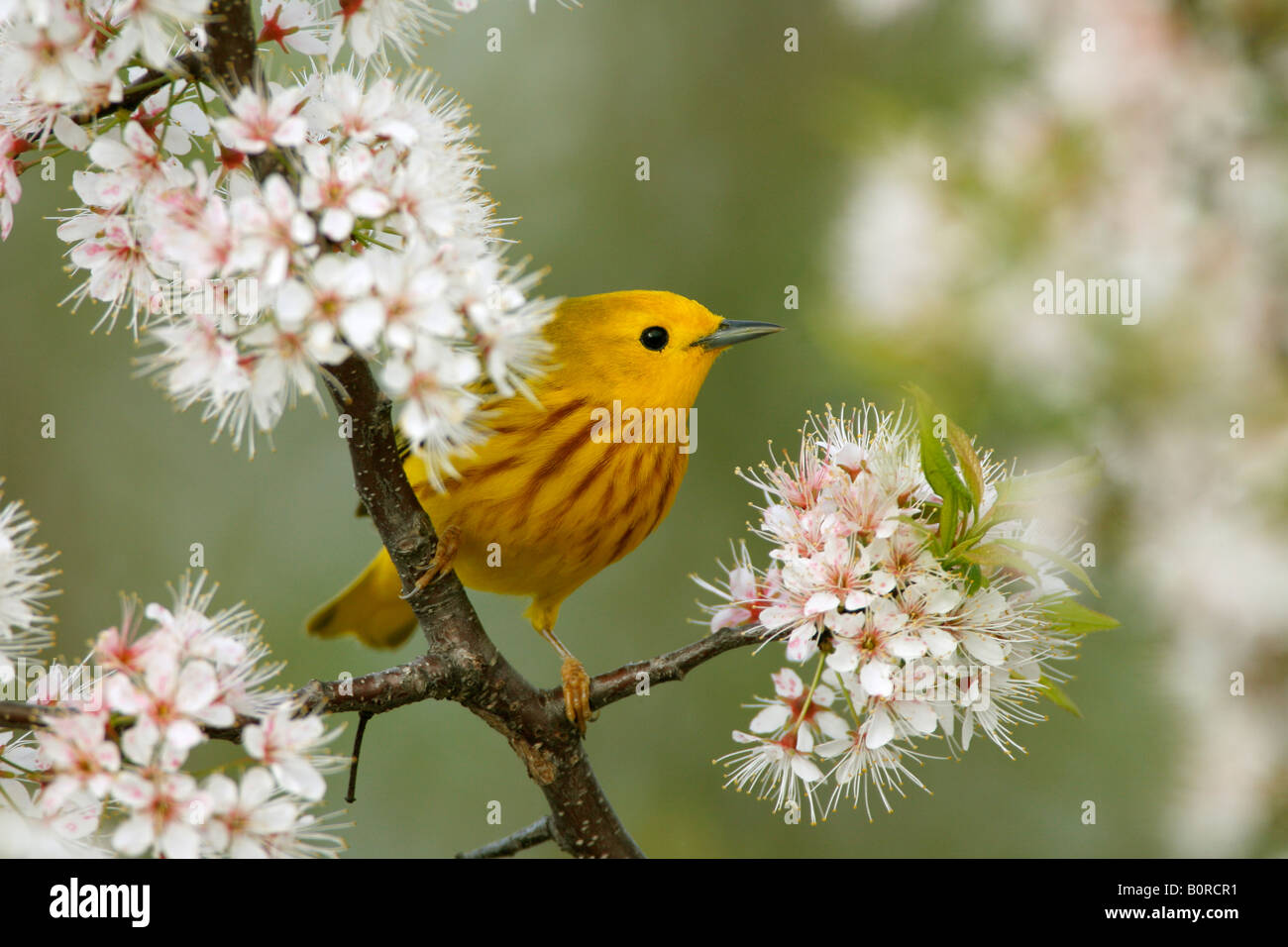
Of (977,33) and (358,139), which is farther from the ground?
(977,33)

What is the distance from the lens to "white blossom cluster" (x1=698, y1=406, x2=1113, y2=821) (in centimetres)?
253

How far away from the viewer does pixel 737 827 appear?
24.0ft

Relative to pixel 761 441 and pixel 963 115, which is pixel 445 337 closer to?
pixel 963 115

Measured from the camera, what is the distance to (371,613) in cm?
507

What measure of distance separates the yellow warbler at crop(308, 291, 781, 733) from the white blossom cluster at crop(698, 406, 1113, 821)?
43.5 inches

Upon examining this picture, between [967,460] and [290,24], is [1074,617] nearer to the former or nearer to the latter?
[967,460]

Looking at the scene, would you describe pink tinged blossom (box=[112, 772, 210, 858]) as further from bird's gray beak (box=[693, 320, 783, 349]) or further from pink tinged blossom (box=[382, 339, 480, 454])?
bird's gray beak (box=[693, 320, 783, 349])

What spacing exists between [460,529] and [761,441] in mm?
3672

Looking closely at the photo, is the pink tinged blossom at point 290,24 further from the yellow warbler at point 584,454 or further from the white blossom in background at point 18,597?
the yellow warbler at point 584,454

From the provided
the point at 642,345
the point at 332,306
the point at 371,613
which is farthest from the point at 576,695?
the point at 371,613

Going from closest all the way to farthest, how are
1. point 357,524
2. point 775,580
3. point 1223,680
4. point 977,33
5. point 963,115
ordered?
point 775,580 < point 1223,680 < point 963,115 < point 977,33 < point 357,524

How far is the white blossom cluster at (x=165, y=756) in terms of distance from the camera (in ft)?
6.61

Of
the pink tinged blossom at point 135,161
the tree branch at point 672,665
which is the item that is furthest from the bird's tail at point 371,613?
the pink tinged blossom at point 135,161

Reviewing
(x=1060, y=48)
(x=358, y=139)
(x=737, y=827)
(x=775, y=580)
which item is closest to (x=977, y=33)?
(x=1060, y=48)
